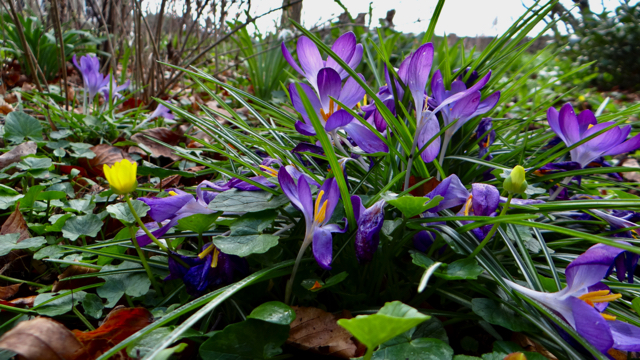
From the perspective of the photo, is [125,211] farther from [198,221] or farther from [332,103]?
[332,103]

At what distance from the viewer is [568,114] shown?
0.85 meters

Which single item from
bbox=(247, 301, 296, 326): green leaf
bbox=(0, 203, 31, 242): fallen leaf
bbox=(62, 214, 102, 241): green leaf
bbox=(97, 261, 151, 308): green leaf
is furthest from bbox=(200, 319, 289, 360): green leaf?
bbox=(0, 203, 31, 242): fallen leaf

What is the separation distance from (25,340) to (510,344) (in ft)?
2.37

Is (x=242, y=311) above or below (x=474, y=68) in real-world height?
below

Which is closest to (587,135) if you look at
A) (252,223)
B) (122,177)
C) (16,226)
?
(252,223)

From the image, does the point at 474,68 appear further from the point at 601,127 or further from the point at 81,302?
the point at 81,302

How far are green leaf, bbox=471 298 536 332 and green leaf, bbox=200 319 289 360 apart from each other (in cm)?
32

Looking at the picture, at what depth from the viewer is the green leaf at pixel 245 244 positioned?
63cm

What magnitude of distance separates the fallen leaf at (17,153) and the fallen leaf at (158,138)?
13.7 inches

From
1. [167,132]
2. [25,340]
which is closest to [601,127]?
[25,340]

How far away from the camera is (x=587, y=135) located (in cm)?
85

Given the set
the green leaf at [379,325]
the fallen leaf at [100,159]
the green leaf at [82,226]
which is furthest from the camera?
the fallen leaf at [100,159]

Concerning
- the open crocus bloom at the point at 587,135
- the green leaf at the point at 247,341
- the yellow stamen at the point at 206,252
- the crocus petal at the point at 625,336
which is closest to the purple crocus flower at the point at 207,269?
the yellow stamen at the point at 206,252

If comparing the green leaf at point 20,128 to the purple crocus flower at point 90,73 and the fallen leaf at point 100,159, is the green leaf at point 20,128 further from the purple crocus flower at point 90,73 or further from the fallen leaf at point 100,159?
the purple crocus flower at point 90,73
